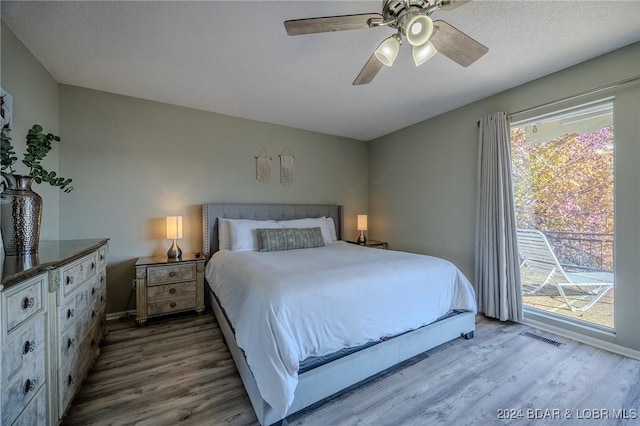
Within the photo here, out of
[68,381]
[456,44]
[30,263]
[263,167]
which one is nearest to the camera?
[30,263]

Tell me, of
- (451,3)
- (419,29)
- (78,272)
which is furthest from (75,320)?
(451,3)

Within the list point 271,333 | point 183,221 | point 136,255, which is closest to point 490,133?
point 271,333

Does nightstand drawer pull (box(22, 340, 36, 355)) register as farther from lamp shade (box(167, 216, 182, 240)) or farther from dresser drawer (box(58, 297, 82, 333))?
lamp shade (box(167, 216, 182, 240))

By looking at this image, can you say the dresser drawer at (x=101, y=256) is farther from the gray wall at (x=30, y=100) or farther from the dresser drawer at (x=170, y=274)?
the gray wall at (x=30, y=100)

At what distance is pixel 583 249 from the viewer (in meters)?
2.66

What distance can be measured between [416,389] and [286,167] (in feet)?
10.5

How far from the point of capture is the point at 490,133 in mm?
2879

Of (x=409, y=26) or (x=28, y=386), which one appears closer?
(x=28, y=386)

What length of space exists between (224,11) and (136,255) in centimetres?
276

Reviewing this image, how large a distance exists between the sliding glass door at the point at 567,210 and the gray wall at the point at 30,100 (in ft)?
14.8

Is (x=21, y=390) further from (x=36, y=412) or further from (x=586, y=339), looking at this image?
(x=586, y=339)

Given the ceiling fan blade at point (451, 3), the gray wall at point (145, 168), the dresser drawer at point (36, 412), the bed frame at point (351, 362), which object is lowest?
the bed frame at point (351, 362)

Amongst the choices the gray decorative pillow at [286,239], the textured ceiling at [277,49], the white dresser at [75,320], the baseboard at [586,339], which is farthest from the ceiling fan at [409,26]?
the baseboard at [586,339]

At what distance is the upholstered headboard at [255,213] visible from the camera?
10.8 ft
